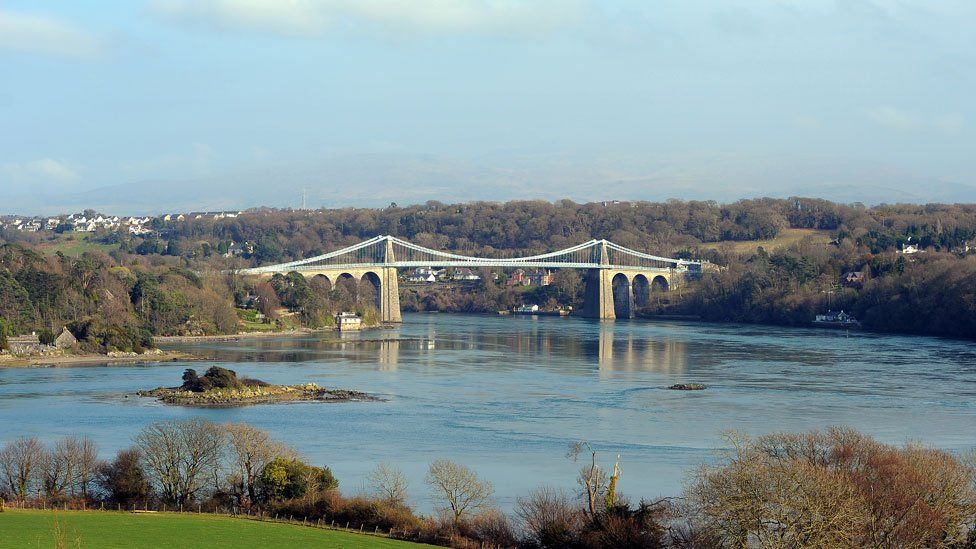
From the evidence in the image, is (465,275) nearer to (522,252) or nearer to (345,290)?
(522,252)

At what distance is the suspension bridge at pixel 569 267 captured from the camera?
1770 inches

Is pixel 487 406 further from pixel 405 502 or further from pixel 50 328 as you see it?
pixel 50 328

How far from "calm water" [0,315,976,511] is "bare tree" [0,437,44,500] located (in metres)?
2.09

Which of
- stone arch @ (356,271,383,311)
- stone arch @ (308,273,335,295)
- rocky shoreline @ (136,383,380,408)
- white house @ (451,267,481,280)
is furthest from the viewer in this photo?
white house @ (451,267,481,280)

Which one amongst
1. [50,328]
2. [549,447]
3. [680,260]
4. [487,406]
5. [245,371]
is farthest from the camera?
[680,260]

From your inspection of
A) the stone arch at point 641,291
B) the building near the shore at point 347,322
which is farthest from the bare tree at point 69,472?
the stone arch at point 641,291

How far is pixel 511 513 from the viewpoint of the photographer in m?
10.8

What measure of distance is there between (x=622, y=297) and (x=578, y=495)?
41604 mm

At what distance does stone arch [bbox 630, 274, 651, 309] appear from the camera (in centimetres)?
5244

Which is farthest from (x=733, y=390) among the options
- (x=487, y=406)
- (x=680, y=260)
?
(x=680, y=260)

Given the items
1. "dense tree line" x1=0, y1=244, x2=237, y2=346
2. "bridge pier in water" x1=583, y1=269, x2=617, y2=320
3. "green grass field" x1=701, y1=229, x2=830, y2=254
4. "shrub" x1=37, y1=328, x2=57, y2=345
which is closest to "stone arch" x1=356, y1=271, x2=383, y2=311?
"dense tree line" x1=0, y1=244, x2=237, y2=346

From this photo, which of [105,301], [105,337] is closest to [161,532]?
[105,337]

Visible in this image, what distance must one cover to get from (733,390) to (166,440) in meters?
11.6

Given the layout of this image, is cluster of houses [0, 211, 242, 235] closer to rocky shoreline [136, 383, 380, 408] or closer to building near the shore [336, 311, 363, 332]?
building near the shore [336, 311, 363, 332]
